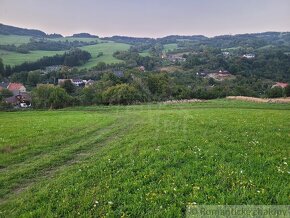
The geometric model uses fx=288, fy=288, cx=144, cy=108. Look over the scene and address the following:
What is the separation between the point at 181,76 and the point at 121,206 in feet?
471

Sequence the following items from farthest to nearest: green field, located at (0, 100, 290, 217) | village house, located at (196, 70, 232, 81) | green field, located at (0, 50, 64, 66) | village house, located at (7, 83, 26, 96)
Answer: green field, located at (0, 50, 64, 66) < village house, located at (196, 70, 232, 81) < village house, located at (7, 83, 26, 96) < green field, located at (0, 100, 290, 217)

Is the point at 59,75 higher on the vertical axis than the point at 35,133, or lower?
lower

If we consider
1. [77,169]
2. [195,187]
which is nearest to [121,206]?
[195,187]

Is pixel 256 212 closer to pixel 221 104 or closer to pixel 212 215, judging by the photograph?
pixel 212 215

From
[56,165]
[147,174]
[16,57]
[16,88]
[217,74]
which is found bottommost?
[16,88]

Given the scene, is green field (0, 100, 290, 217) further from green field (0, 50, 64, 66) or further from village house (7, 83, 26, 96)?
green field (0, 50, 64, 66)

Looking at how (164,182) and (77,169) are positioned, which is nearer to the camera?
(164,182)

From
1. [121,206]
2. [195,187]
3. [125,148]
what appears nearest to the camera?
[121,206]

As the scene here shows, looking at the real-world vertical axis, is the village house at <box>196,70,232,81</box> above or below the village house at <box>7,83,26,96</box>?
above

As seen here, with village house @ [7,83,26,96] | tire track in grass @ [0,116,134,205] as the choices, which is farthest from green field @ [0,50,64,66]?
tire track in grass @ [0,116,134,205]

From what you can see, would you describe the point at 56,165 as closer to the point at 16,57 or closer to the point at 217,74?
the point at 217,74

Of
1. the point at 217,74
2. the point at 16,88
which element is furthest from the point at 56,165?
the point at 217,74

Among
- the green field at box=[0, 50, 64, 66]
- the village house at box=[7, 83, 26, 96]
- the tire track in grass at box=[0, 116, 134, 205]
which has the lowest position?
the village house at box=[7, 83, 26, 96]

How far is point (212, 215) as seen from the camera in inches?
318
